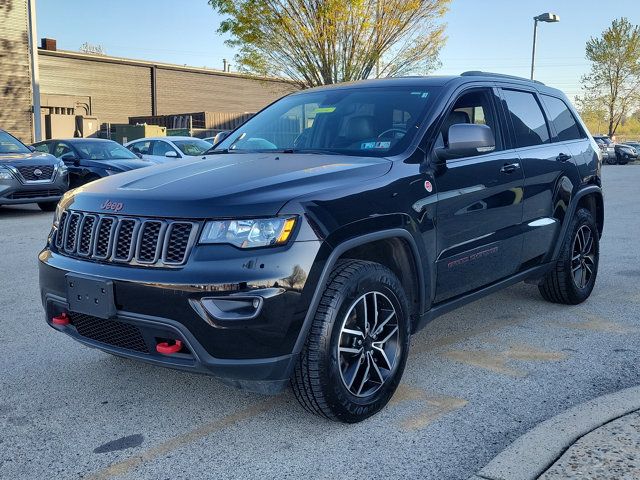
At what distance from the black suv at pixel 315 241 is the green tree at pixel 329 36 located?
668 inches

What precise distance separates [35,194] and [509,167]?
9961 mm

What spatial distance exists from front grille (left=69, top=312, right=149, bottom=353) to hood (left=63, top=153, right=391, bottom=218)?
54 centimetres

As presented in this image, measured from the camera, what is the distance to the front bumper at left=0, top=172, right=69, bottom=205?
463 inches

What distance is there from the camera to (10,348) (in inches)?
181

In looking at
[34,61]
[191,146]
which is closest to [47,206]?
[191,146]

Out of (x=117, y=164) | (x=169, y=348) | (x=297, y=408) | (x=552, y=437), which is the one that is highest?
(x=117, y=164)

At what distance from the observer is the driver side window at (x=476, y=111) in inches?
170

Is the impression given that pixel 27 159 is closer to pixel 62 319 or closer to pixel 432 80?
pixel 62 319

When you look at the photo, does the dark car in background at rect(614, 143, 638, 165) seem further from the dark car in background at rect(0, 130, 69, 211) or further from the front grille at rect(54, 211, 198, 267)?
the front grille at rect(54, 211, 198, 267)

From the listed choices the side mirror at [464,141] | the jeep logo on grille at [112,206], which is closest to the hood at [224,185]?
the jeep logo on grille at [112,206]

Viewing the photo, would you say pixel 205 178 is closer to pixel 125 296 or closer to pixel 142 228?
pixel 142 228

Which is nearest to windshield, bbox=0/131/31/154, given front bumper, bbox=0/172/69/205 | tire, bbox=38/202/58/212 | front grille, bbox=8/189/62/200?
front bumper, bbox=0/172/69/205

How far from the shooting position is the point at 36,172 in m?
12.2

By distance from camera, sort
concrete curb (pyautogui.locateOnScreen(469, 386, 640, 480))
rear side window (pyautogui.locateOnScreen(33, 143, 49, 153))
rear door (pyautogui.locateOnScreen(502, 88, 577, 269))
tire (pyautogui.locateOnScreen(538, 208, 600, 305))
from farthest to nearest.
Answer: rear side window (pyautogui.locateOnScreen(33, 143, 49, 153))
tire (pyautogui.locateOnScreen(538, 208, 600, 305))
rear door (pyautogui.locateOnScreen(502, 88, 577, 269))
concrete curb (pyautogui.locateOnScreen(469, 386, 640, 480))
